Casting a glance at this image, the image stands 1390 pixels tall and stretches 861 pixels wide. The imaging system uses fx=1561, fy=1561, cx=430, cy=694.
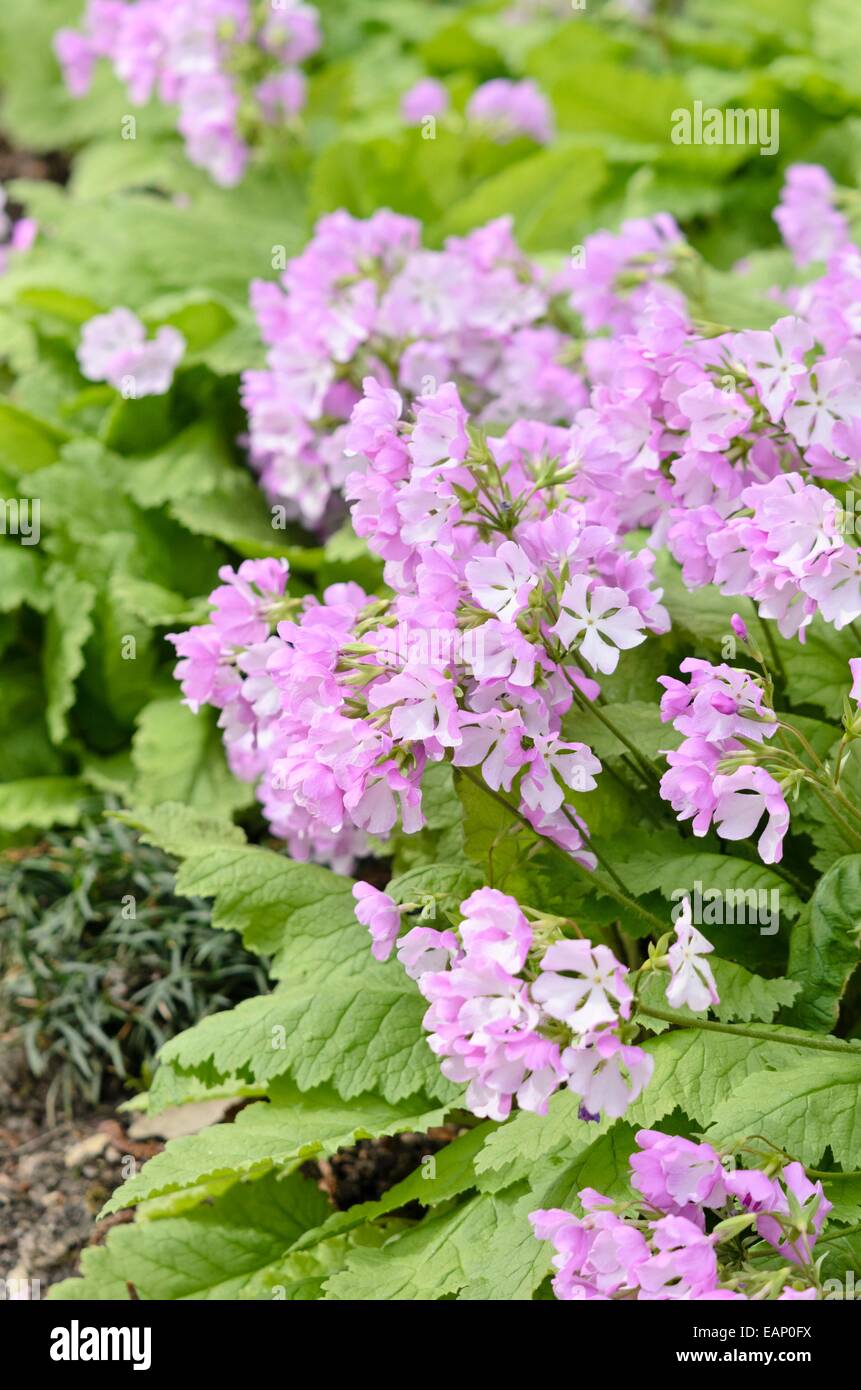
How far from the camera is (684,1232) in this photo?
1.71 metres

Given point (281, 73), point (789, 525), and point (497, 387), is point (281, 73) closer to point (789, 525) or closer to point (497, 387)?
point (497, 387)

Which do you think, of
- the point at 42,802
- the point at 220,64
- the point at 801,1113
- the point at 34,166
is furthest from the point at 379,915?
the point at 34,166

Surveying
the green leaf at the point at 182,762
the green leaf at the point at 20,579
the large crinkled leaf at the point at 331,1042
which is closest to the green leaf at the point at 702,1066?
the large crinkled leaf at the point at 331,1042

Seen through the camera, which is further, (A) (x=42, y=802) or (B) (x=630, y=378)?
(A) (x=42, y=802)

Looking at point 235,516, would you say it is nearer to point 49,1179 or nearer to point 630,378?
point 49,1179

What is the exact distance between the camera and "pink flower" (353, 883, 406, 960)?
2.11 m

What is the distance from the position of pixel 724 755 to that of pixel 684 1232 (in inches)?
22.6

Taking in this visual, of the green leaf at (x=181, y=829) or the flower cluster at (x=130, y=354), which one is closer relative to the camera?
the green leaf at (x=181, y=829)

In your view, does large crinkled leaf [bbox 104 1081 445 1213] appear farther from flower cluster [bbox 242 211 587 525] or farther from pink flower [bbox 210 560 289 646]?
flower cluster [bbox 242 211 587 525]

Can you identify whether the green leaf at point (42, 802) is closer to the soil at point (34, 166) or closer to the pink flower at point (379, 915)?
the pink flower at point (379, 915)

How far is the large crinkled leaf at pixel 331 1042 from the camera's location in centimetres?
236

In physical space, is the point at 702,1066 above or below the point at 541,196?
below

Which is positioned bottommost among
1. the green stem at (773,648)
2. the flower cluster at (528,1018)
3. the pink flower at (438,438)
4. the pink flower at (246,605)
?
the flower cluster at (528,1018)

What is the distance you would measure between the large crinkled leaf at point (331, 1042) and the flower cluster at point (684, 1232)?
0.58 m
